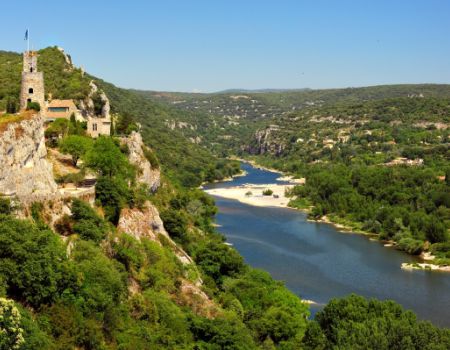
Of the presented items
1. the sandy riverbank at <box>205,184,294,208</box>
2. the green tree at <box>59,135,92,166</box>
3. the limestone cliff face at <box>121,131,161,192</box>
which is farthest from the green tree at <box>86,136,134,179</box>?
the sandy riverbank at <box>205,184,294,208</box>

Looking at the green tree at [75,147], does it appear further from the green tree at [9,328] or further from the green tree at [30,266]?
the green tree at [9,328]

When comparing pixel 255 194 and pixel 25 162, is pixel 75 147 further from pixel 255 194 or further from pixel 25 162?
pixel 255 194

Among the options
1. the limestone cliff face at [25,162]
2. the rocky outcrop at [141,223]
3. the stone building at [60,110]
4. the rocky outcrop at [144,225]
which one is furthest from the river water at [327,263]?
the limestone cliff face at [25,162]

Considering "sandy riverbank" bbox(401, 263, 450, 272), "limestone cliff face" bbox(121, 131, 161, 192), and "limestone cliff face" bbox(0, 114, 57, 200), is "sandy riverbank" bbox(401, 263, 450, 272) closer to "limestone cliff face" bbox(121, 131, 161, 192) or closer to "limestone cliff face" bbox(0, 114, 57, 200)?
"limestone cliff face" bbox(121, 131, 161, 192)

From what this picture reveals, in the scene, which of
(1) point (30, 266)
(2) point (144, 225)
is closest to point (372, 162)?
(2) point (144, 225)

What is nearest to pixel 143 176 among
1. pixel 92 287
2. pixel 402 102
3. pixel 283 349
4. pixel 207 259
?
pixel 207 259

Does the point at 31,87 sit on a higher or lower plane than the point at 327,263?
higher
